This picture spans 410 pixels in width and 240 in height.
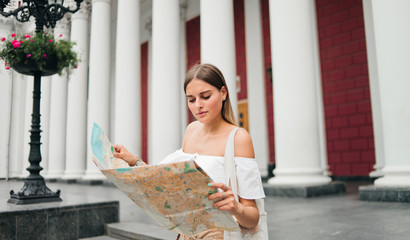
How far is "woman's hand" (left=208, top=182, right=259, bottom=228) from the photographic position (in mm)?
1227

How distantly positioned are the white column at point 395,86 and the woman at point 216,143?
5.51 meters

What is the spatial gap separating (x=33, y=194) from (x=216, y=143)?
5215mm

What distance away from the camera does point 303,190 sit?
23.8 ft

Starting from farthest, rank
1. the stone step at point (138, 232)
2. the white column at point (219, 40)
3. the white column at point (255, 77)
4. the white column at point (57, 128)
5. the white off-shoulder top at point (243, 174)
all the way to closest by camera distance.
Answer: the white column at point (57, 128), the white column at point (255, 77), the white column at point (219, 40), the stone step at point (138, 232), the white off-shoulder top at point (243, 174)

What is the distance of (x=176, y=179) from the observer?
1.23 m

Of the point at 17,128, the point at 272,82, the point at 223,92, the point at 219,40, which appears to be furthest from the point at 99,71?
the point at 223,92

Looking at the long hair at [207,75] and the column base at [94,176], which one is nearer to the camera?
the long hair at [207,75]

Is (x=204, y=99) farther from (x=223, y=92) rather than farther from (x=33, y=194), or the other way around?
(x=33, y=194)

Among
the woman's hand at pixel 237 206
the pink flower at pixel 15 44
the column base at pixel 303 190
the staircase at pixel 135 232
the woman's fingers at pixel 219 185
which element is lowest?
the staircase at pixel 135 232

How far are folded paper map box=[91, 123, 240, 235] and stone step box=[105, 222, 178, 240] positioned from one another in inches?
115

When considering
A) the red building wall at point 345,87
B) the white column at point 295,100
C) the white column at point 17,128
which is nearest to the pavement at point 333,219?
the white column at point 295,100

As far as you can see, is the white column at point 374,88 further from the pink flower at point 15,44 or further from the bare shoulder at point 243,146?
the bare shoulder at point 243,146

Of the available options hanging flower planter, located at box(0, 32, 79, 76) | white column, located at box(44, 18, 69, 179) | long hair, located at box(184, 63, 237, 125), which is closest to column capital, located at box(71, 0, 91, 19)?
white column, located at box(44, 18, 69, 179)

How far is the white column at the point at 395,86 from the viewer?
6070mm
